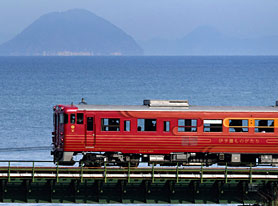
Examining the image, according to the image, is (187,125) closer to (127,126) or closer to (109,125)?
(127,126)

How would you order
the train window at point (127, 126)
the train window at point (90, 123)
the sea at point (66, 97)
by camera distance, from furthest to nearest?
the sea at point (66, 97) < the train window at point (90, 123) < the train window at point (127, 126)

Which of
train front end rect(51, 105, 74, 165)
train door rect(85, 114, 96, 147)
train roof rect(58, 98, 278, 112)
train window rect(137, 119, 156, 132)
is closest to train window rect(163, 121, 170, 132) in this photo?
train window rect(137, 119, 156, 132)

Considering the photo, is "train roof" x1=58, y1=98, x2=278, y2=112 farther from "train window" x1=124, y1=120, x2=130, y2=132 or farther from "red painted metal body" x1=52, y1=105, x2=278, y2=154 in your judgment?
"train window" x1=124, y1=120, x2=130, y2=132

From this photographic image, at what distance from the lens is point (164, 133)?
49.2 m

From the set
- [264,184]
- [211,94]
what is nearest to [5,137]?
[264,184]

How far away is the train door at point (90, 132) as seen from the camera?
161ft

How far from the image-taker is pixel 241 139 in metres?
49.6

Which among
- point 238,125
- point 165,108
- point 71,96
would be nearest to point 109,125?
point 165,108

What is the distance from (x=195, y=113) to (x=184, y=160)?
3.24 meters

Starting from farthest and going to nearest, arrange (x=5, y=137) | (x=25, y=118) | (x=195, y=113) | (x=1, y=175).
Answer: (x=25, y=118) < (x=5, y=137) < (x=195, y=113) < (x=1, y=175)

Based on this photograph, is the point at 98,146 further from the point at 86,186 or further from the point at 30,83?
the point at 30,83

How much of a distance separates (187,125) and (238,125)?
338 cm

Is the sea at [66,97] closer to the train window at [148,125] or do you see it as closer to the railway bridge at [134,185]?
the train window at [148,125]

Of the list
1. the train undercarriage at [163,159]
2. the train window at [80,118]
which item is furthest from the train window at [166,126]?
the train window at [80,118]
